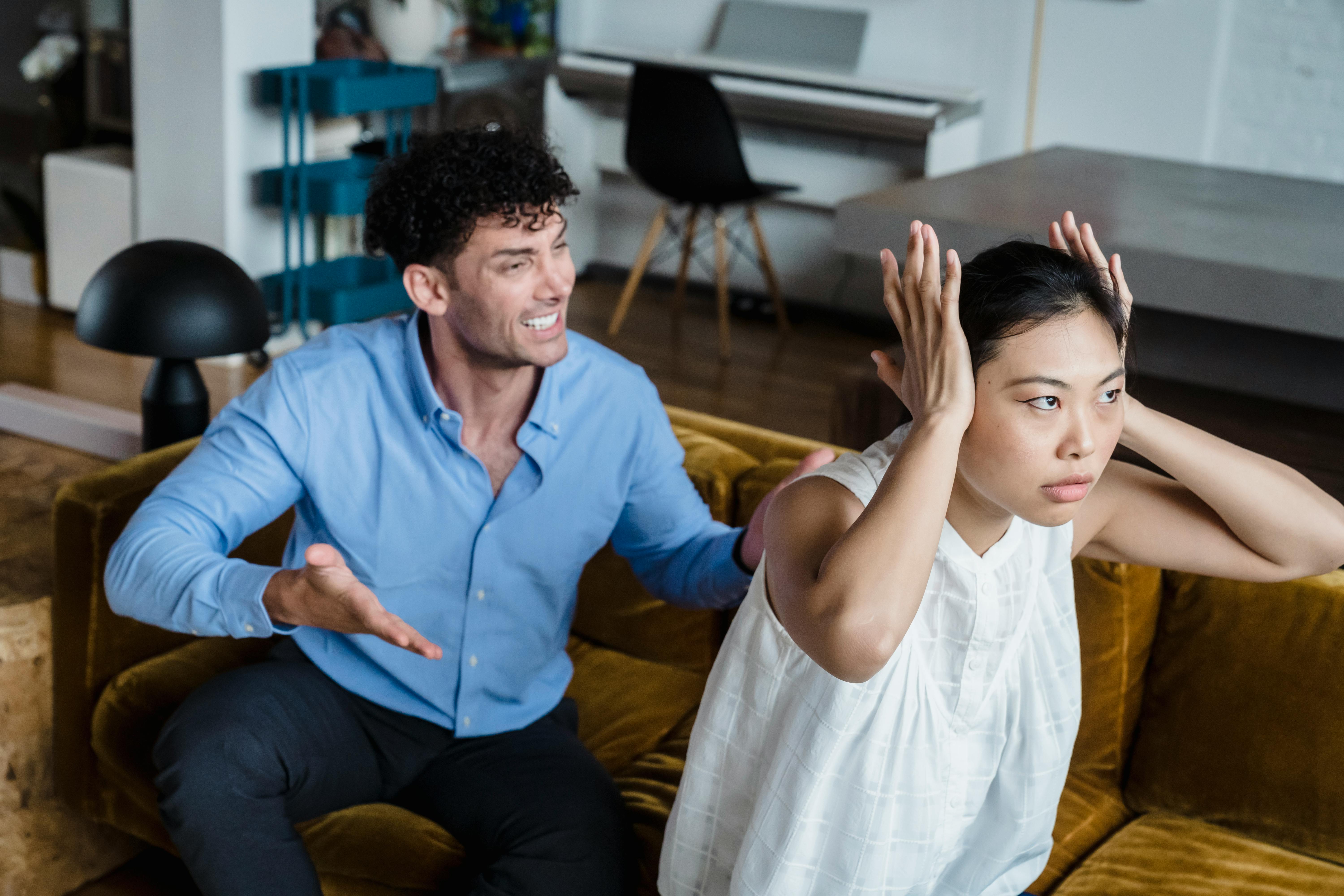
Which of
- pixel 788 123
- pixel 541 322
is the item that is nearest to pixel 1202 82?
pixel 788 123

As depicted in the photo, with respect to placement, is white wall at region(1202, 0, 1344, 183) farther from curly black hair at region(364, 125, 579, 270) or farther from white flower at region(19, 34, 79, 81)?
white flower at region(19, 34, 79, 81)

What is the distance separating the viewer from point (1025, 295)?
114cm


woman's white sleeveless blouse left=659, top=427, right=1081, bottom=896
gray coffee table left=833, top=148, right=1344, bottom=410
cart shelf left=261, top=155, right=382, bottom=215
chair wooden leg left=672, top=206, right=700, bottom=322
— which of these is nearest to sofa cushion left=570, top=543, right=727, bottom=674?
woman's white sleeveless blouse left=659, top=427, right=1081, bottom=896

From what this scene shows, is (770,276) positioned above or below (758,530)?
below

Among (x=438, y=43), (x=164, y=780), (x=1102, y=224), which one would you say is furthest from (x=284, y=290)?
(x=164, y=780)

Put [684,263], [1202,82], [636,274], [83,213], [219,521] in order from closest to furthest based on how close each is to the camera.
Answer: [219,521] → [83,213] → [1202,82] → [636,274] → [684,263]

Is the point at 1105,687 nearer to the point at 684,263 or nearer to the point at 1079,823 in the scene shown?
the point at 1079,823

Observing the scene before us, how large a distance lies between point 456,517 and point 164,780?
0.45 metres

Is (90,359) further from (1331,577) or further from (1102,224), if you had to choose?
(1331,577)

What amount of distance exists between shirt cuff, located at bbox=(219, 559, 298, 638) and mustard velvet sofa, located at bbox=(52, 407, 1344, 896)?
0.33m

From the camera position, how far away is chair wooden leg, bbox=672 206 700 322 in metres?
4.87

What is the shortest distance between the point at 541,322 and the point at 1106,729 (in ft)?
2.94

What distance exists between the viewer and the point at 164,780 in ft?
4.98

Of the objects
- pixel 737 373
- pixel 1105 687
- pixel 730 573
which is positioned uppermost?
pixel 730 573
